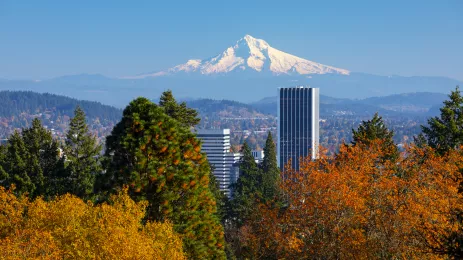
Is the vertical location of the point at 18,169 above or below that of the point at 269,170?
above

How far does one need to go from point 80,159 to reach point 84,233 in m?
19.4

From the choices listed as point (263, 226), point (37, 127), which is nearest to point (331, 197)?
point (263, 226)

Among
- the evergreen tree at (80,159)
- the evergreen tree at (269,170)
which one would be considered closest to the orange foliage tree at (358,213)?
A: the evergreen tree at (80,159)

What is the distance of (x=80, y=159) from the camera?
39250mm

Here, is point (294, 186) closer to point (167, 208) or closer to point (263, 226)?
point (263, 226)

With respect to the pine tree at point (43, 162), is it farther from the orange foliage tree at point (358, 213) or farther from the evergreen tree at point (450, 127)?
the evergreen tree at point (450, 127)

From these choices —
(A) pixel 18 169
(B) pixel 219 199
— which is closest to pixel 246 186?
(B) pixel 219 199

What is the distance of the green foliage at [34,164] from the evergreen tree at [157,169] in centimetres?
1157

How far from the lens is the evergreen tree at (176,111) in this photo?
114 ft

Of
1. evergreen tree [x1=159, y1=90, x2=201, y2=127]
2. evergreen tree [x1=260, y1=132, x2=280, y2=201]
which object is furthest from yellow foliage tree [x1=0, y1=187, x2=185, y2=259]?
evergreen tree [x1=260, y1=132, x2=280, y2=201]

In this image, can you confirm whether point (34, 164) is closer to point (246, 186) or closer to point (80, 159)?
point (80, 159)

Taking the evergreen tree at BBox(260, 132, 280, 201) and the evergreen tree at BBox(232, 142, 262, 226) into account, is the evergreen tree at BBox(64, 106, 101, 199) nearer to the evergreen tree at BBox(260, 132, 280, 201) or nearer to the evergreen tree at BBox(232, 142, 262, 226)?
the evergreen tree at BBox(232, 142, 262, 226)

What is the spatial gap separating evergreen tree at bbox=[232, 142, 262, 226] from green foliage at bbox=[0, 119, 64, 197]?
68.5ft

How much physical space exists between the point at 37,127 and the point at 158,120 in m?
15.9
